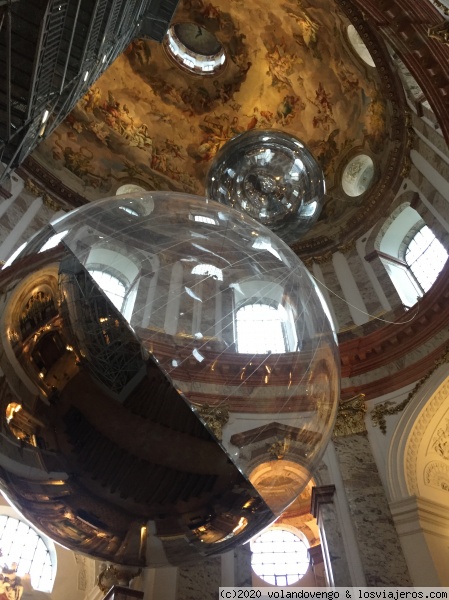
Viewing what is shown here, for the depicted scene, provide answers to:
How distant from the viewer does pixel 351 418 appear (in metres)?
9.23

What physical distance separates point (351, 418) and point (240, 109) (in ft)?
39.5

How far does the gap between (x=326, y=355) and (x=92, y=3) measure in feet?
16.1

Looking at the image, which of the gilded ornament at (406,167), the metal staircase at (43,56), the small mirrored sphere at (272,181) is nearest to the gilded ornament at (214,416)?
the metal staircase at (43,56)

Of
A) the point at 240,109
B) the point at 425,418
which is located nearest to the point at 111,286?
the point at 425,418

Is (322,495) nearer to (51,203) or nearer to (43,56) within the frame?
(43,56)

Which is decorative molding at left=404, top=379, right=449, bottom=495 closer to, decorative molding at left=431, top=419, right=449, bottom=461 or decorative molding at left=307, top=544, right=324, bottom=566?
decorative molding at left=431, top=419, right=449, bottom=461

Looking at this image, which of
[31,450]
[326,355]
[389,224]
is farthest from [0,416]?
[389,224]

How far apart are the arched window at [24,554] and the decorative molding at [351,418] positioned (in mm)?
Result: 5886

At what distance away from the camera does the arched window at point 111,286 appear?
1750 mm

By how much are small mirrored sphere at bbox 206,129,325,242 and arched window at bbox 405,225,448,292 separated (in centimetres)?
298

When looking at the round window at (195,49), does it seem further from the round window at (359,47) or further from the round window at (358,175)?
the round window at (358,175)

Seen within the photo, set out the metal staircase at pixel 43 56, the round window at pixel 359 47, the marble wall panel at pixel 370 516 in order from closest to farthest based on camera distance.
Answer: the metal staircase at pixel 43 56
the marble wall panel at pixel 370 516
the round window at pixel 359 47

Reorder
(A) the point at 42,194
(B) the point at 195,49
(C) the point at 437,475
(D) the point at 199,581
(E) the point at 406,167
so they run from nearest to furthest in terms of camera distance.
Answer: (D) the point at 199,581, (C) the point at 437,475, (E) the point at 406,167, (A) the point at 42,194, (B) the point at 195,49

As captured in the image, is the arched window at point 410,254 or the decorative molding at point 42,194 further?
the decorative molding at point 42,194
